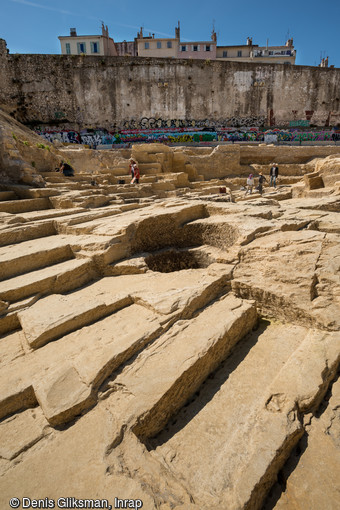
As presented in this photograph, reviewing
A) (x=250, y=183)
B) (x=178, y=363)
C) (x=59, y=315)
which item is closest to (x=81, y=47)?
(x=250, y=183)

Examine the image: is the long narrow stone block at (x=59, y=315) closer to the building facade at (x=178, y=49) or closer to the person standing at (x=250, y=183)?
the person standing at (x=250, y=183)

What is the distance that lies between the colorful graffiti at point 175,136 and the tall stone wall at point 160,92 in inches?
32.4

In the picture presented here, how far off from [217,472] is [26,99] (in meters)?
30.9

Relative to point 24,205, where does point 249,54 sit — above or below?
above

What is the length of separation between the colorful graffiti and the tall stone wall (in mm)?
823

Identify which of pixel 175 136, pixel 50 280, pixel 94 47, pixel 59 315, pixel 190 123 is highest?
pixel 94 47

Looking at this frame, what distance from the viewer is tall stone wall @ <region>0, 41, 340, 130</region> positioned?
82.8ft

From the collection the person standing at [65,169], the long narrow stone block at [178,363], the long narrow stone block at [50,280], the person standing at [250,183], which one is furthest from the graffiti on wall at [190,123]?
the long narrow stone block at [178,363]

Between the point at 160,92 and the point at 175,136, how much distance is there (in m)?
5.04

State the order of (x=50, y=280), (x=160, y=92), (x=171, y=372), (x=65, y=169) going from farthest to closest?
(x=160, y=92)
(x=65, y=169)
(x=50, y=280)
(x=171, y=372)

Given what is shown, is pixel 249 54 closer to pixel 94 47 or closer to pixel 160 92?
pixel 160 92

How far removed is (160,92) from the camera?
26.8m

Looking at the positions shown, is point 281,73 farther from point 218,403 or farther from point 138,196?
point 218,403

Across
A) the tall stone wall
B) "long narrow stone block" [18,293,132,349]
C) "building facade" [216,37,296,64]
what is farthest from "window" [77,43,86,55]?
"long narrow stone block" [18,293,132,349]
